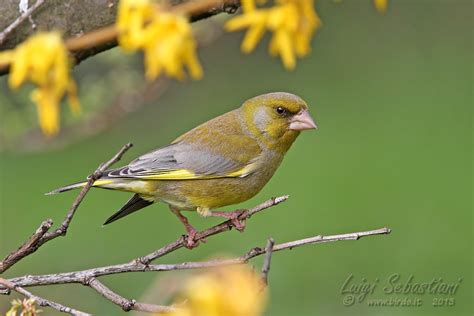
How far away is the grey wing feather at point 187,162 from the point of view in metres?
4.12

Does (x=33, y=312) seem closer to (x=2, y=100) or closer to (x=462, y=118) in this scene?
(x=2, y=100)

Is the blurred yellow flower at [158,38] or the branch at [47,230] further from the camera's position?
the branch at [47,230]

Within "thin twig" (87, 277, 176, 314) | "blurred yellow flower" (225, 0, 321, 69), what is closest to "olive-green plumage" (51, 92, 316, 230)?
"thin twig" (87, 277, 176, 314)

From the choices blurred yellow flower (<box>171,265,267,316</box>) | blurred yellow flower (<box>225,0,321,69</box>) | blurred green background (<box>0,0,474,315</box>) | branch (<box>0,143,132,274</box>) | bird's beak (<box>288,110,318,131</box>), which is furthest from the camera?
blurred green background (<box>0,0,474,315</box>)

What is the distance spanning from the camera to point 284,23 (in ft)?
8.24

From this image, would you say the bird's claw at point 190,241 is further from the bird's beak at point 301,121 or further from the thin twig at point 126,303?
the bird's beak at point 301,121

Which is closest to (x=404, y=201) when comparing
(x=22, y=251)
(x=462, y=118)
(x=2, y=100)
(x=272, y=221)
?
(x=272, y=221)

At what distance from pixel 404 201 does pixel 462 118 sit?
171 centimetres

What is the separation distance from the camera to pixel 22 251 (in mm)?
2967

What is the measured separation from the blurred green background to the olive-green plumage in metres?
0.75

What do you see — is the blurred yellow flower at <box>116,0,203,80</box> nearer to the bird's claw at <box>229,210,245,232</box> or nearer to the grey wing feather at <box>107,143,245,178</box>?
the bird's claw at <box>229,210,245,232</box>

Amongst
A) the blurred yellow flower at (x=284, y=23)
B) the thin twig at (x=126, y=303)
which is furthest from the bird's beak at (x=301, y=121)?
the blurred yellow flower at (x=284, y=23)

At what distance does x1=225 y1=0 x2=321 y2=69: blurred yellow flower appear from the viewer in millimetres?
2510

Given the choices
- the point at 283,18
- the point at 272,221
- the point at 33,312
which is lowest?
the point at 272,221
